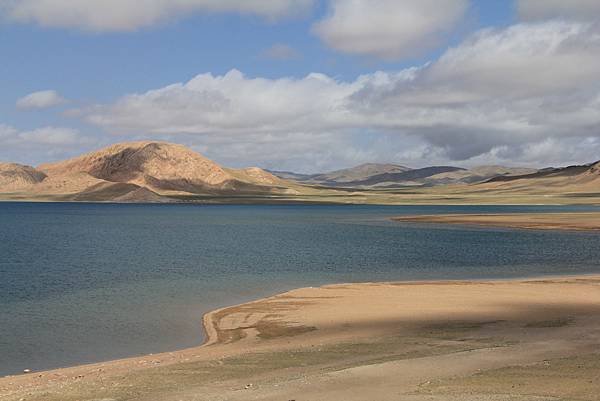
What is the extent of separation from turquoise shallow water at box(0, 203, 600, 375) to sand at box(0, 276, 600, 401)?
13.1ft

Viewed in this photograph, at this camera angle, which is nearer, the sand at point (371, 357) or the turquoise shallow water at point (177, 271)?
the sand at point (371, 357)

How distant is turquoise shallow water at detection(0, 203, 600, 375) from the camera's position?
31.3 metres

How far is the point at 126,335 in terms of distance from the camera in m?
31.7

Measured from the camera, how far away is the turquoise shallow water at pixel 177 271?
1233 inches

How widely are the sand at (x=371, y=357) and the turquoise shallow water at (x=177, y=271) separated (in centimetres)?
399

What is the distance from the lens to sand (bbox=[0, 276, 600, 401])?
17.8m

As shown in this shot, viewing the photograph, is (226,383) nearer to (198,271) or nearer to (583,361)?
(583,361)

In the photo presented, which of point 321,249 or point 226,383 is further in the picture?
point 321,249

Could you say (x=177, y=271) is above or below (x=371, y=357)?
below

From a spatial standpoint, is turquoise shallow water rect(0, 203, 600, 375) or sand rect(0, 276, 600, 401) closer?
sand rect(0, 276, 600, 401)

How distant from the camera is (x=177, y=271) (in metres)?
58.1

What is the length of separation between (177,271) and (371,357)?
37855mm

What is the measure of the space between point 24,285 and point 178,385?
3347 centimetres

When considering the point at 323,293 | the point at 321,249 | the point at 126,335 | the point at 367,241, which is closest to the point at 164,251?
the point at 321,249
